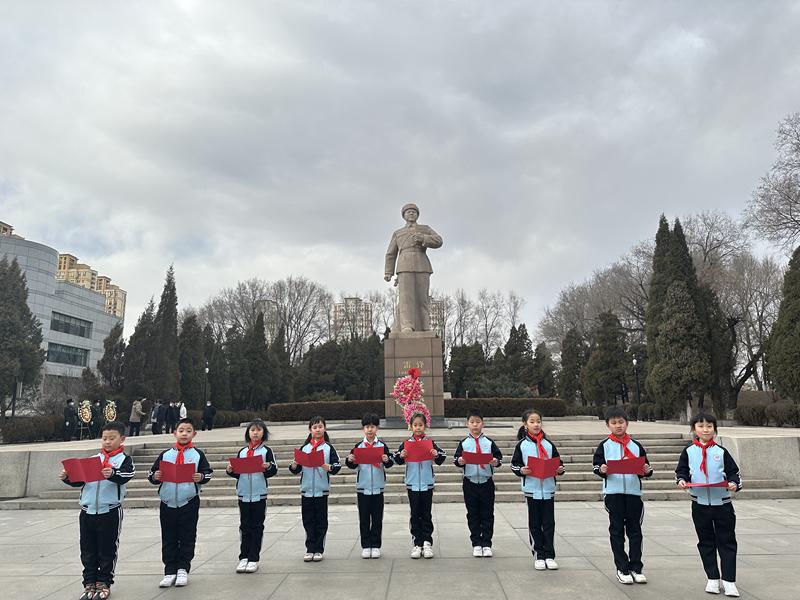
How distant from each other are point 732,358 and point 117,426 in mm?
27814

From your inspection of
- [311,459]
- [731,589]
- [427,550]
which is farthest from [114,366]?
[731,589]

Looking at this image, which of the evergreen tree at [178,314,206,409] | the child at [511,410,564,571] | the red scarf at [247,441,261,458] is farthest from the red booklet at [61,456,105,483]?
the evergreen tree at [178,314,206,409]

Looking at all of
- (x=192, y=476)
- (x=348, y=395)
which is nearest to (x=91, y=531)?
(x=192, y=476)

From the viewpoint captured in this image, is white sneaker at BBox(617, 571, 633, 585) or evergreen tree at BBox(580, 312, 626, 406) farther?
evergreen tree at BBox(580, 312, 626, 406)

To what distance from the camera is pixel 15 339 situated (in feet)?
79.4

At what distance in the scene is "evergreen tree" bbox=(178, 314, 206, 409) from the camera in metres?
29.8

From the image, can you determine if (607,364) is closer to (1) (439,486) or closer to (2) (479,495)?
(1) (439,486)

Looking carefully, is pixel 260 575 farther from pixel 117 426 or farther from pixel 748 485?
pixel 748 485

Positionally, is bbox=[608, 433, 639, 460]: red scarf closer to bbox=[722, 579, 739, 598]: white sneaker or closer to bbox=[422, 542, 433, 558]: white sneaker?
bbox=[722, 579, 739, 598]: white sneaker

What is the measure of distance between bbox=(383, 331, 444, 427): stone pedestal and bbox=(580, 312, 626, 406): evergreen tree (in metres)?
20.4

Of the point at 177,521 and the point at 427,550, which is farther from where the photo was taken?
the point at 427,550

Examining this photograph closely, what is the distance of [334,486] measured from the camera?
348 inches

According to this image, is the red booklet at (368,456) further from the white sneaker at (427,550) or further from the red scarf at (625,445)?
the red scarf at (625,445)

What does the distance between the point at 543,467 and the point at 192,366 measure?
28781mm
